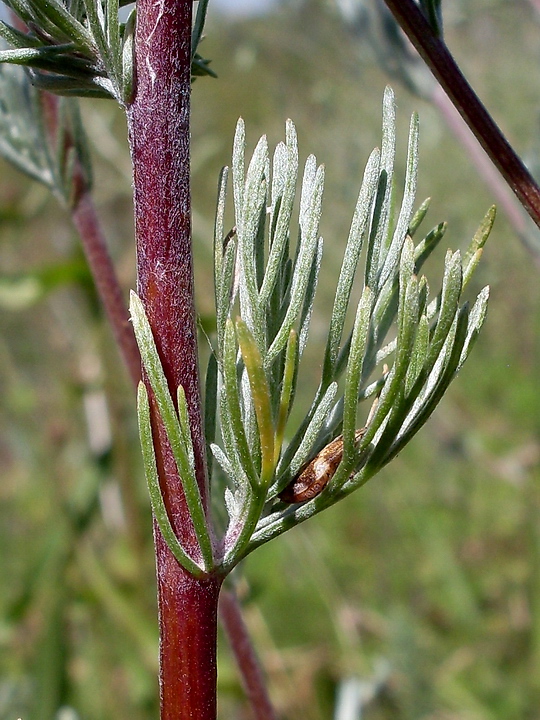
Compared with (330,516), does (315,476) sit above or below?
above

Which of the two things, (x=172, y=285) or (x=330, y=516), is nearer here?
(x=172, y=285)

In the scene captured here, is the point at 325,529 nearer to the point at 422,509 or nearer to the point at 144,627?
the point at 422,509

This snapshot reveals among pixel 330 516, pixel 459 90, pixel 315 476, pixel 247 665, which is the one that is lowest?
pixel 330 516

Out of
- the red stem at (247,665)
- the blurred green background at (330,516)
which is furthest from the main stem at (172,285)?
the blurred green background at (330,516)

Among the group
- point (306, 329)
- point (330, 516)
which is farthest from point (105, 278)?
point (330, 516)

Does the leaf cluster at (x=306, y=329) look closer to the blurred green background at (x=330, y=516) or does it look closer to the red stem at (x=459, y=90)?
the red stem at (x=459, y=90)

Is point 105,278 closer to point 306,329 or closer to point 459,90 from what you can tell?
point 306,329

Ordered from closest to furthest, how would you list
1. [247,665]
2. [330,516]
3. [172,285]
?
[172,285]
[247,665]
[330,516]
